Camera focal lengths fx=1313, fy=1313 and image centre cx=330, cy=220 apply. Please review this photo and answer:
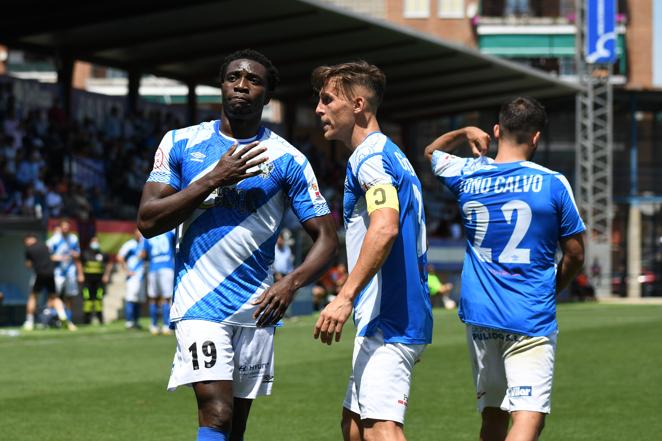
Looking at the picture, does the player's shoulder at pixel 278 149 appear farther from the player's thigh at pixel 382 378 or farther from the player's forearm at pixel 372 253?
the player's thigh at pixel 382 378

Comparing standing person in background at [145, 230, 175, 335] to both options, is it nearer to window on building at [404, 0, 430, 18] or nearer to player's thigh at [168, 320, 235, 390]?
player's thigh at [168, 320, 235, 390]

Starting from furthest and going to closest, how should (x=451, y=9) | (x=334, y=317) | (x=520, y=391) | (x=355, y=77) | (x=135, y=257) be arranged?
(x=451, y=9) → (x=135, y=257) → (x=520, y=391) → (x=355, y=77) → (x=334, y=317)

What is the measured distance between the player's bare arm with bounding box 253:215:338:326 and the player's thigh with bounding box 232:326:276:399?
0.11 meters

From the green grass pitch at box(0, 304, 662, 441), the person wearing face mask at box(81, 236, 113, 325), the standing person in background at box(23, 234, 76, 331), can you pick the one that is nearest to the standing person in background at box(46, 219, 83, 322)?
the person wearing face mask at box(81, 236, 113, 325)

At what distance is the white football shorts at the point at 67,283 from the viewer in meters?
26.6

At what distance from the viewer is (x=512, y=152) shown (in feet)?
23.3

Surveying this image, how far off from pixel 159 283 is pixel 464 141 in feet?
53.7

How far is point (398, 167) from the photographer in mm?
6164

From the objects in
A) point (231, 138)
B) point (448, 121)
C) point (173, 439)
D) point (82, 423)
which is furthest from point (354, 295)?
point (448, 121)

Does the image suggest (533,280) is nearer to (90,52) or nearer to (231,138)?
(231,138)

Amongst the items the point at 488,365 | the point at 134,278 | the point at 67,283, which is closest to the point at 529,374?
the point at 488,365

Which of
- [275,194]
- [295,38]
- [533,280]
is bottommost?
[533,280]

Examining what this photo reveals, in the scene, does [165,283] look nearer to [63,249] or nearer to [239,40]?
[63,249]

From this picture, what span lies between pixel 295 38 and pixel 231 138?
2967 centimetres
